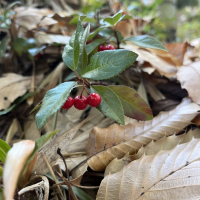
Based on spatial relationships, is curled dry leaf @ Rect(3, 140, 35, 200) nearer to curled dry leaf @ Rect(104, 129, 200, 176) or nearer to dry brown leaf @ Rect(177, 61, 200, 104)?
curled dry leaf @ Rect(104, 129, 200, 176)

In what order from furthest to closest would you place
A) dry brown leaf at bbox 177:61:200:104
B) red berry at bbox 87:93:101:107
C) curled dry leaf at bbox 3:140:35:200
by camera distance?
dry brown leaf at bbox 177:61:200:104 → red berry at bbox 87:93:101:107 → curled dry leaf at bbox 3:140:35:200

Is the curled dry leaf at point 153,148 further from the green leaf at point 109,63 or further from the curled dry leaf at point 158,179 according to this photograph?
the green leaf at point 109,63

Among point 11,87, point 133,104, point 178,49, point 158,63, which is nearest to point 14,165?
point 133,104

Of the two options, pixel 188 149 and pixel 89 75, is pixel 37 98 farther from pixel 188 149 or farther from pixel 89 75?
pixel 188 149

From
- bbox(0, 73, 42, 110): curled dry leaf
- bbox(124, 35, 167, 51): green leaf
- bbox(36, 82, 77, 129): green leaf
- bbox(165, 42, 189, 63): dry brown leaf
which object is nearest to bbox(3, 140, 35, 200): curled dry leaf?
bbox(36, 82, 77, 129): green leaf

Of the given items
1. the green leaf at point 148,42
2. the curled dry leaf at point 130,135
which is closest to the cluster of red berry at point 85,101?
the curled dry leaf at point 130,135

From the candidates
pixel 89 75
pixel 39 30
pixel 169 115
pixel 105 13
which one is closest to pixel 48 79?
pixel 39 30

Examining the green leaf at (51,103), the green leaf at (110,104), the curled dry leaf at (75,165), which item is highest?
the green leaf at (51,103)
